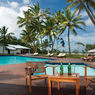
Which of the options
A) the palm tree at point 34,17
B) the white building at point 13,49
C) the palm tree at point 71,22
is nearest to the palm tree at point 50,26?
the palm tree at point 34,17

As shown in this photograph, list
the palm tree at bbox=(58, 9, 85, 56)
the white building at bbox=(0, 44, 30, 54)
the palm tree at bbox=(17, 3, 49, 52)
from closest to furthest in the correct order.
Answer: the palm tree at bbox=(58, 9, 85, 56) < the palm tree at bbox=(17, 3, 49, 52) < the white building at bbox=(0, 44, 30, 54)

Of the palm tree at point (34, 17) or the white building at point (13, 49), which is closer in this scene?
the palm tree at point (34, 17)

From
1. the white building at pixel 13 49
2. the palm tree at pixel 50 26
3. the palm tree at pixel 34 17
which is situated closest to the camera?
the palm tree at pixel 50 26

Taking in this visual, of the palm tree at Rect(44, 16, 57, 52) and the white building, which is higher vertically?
the palm tree at Rect(44, 16, 57, 52)

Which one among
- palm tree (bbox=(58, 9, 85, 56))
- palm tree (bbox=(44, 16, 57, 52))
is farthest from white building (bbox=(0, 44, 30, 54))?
palm tree (bbox=(58, 9, 85, 56))

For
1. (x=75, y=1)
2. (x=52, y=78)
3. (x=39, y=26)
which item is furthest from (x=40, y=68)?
(x=39, y=26)

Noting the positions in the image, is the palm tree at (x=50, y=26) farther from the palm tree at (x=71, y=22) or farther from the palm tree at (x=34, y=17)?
the palm tree at (x=71, y=22)

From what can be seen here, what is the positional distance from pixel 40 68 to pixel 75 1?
7090 mm

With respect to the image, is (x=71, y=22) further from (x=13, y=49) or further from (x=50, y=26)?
(x=13, y=49)

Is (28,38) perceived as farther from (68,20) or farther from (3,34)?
(68,20)

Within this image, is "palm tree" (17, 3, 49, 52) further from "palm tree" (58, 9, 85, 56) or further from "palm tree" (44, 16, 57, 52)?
"palm tree" (58, 9, 85, 56)

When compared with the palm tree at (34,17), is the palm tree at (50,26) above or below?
below

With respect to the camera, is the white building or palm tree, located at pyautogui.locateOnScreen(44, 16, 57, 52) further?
the white building

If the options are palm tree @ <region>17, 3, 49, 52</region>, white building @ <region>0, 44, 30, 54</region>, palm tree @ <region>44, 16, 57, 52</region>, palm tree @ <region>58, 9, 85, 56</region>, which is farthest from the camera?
white building @ <region>0, 44, 30, 54</region>
